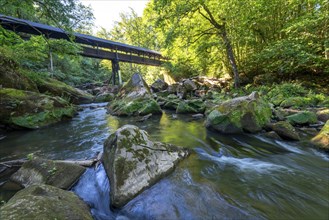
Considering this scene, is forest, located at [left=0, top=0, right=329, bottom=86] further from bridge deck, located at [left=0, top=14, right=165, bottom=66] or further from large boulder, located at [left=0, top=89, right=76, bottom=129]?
bridge deck, located at [left=0, top=14, right=165, bottom=66]

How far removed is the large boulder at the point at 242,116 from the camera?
511 cm

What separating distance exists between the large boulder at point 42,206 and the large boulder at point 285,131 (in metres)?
4.72

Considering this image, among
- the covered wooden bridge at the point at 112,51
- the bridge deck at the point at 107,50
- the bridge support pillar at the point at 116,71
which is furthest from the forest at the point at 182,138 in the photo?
the bridge support pillar at the point at 116,71

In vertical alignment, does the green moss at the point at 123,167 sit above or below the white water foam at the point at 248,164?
above

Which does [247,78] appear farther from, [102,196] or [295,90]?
[102,196]

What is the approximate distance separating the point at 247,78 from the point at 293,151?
9.53 meters

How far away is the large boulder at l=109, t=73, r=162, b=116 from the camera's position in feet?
28.1

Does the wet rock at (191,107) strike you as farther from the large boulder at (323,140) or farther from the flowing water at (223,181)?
the large boulder at (323,140)

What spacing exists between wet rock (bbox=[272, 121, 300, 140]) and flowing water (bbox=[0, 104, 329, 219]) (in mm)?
223

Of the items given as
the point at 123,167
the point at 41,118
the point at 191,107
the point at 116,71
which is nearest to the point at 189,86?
the point at 191,107

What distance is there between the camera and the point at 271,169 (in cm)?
335

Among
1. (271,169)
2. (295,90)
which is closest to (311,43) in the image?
(295,90)

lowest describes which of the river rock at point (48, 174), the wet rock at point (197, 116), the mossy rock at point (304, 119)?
the river rock at point (48, 174)

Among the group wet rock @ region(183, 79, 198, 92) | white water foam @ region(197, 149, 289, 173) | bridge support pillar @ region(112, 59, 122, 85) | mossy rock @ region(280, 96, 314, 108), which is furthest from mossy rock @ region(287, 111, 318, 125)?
bridge support pillar @ region(112, 59, 122, 85)
